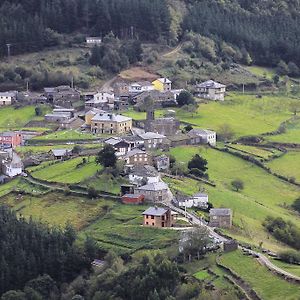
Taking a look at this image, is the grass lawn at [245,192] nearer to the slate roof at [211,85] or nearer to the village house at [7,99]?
the slate roof at [211,85]

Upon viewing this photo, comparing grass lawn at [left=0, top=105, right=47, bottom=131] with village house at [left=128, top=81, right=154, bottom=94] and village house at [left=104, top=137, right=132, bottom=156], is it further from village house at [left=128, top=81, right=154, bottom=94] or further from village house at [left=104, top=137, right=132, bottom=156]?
village house at [left=104, top=137, right=132, bottom=156]

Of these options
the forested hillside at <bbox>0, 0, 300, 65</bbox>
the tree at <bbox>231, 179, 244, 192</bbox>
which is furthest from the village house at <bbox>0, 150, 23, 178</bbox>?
the forested hillside at <bbox>0, 0, 300, 65</bbox>

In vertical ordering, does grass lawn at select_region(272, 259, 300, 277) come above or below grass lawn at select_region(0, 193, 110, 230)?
above

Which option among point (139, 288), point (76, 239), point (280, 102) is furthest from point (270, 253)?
point (280, 102)

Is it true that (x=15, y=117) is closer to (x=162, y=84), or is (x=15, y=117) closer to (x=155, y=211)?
(x=162, y=84)

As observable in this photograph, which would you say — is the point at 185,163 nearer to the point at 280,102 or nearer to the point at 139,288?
the point at 139,288
